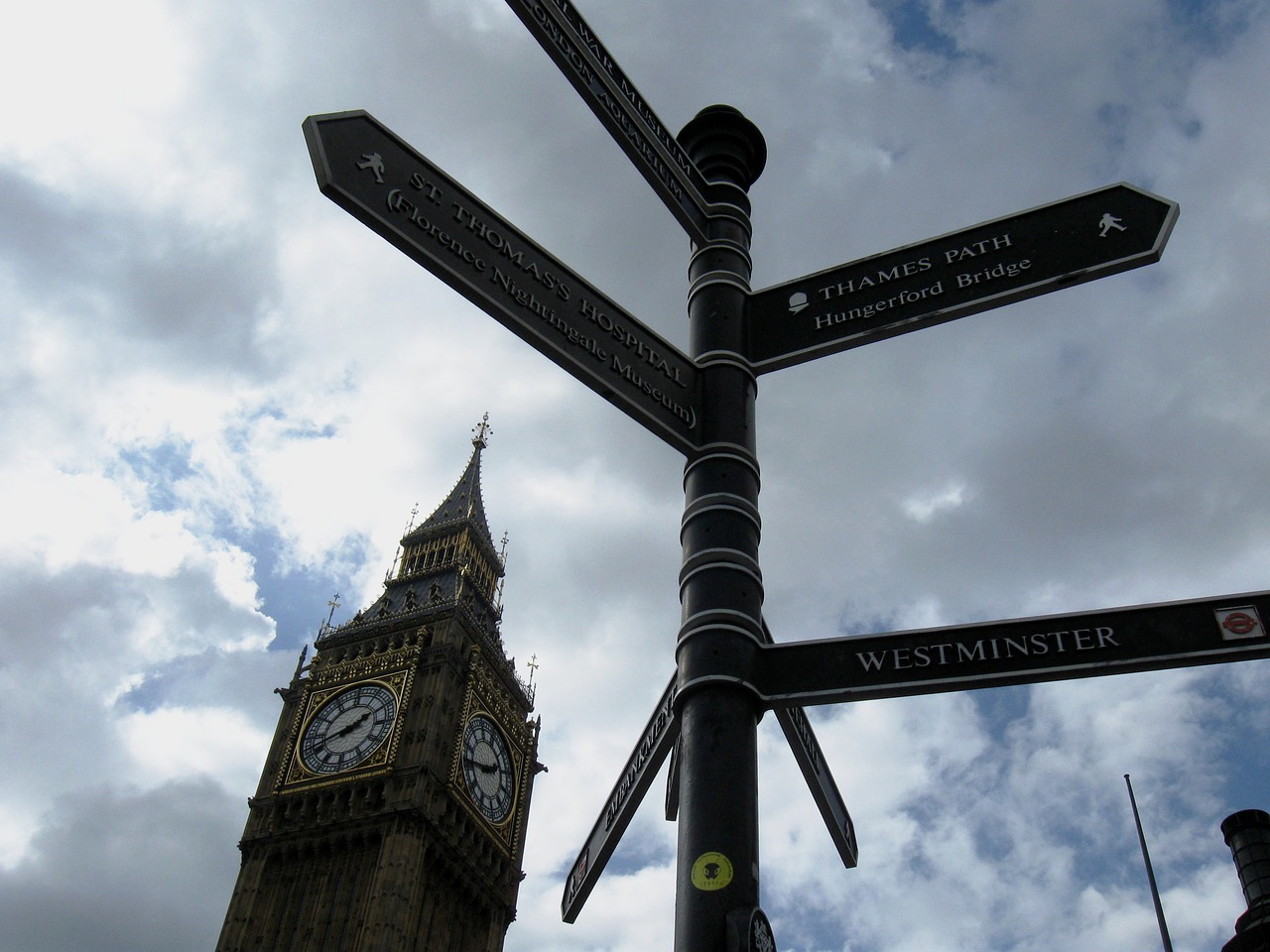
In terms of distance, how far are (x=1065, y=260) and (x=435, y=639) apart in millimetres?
56299

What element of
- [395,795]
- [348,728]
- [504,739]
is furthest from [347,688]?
[504,739]

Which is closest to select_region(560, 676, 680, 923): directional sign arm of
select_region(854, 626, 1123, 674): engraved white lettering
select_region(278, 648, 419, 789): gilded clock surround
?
select_region(854, 626, 1123, 674): engraved white lettering

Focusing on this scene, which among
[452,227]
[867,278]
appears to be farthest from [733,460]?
[452,227]

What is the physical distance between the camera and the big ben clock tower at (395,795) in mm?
51597

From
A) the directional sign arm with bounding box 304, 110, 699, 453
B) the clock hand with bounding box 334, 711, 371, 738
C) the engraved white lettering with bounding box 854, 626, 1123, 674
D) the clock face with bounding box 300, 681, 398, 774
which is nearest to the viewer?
the engraved white lettering with bounding box 854, 626, 1123, 674

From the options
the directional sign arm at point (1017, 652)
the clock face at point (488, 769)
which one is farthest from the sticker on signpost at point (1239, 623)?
the clock face at point (488, 769)

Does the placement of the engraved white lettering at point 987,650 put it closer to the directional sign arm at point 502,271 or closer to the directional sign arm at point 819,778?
the directional sign arm at point 819,778

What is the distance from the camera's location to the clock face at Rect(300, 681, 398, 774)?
56250mm

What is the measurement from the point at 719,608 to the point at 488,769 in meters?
56.1

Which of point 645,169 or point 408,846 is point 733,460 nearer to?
point 645,169

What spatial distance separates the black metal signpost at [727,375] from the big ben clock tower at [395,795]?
4755 centimetres

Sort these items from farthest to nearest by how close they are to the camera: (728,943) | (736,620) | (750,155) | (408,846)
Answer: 1. (408,846)
2. (750,155)
3. (736,620)
4. (728,943)

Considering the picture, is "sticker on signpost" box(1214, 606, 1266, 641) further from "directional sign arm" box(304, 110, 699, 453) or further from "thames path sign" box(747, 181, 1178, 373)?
"directional sign arm" box(304, 110, 699, 453)

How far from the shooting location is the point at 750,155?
6.82 m
